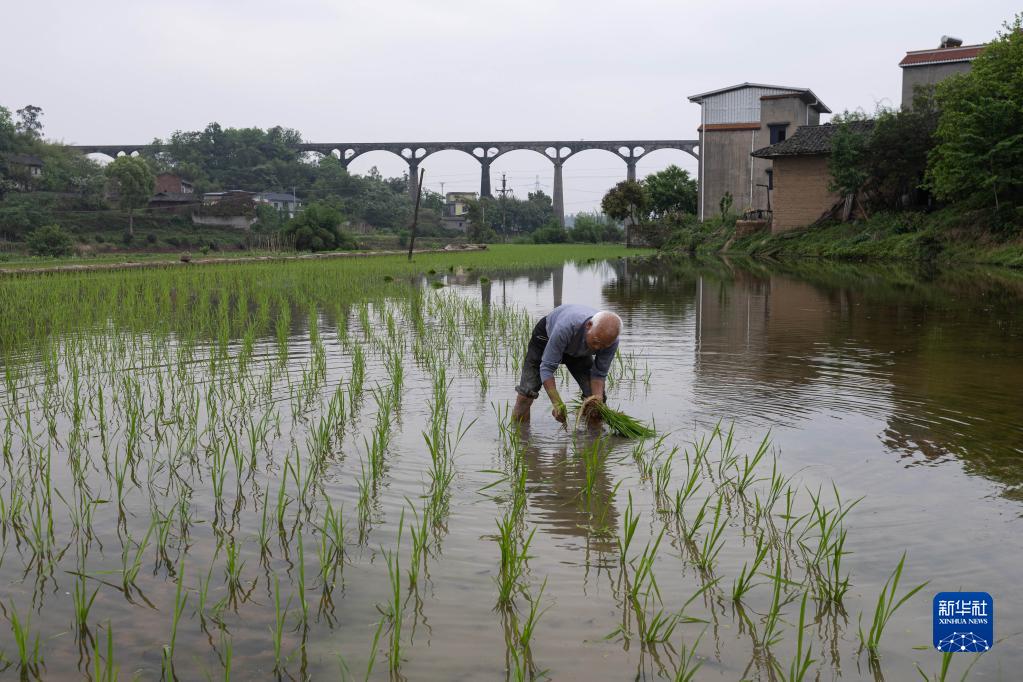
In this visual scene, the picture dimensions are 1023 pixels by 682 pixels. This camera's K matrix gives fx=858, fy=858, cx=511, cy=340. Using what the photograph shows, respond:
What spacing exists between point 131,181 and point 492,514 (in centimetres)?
5263

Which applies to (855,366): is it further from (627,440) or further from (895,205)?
(895,205)

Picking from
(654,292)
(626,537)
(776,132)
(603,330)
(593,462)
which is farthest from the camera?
(776,132)

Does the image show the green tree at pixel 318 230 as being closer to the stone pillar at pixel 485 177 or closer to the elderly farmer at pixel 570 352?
the elderly farmer at pixel 570 352

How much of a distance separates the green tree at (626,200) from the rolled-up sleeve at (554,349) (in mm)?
43428

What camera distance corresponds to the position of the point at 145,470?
461 centimetres

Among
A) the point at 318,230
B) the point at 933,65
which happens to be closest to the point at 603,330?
the point at 933,65

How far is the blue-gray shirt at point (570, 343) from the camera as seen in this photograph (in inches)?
201

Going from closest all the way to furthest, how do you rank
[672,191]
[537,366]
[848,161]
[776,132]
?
[537,366] → [848,161] → [776,132] → [672,191]

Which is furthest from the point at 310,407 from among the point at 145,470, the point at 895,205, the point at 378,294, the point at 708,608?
the point at 895,205

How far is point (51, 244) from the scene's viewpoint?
3394 centimetres

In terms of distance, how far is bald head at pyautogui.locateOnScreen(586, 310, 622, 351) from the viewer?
485 cm

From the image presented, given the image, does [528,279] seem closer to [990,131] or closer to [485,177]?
[990,131]

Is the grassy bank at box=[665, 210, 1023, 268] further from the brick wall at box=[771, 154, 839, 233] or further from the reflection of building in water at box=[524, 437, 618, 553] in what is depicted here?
the reflection of building in water at box=[524, 437, 618, 553]

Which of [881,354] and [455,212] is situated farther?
[455,212]
